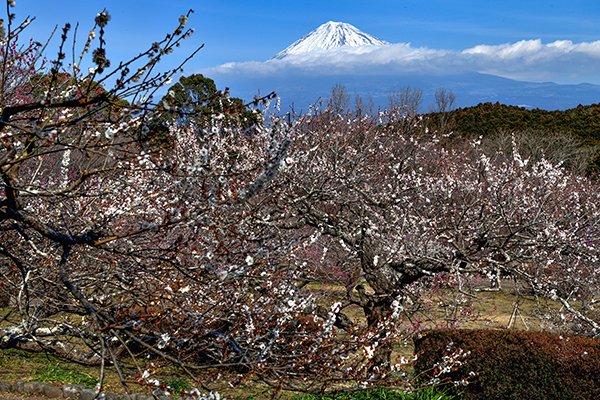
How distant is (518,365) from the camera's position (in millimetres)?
6746

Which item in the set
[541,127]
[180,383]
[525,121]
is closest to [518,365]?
[180,383]

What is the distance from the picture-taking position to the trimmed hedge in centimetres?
648

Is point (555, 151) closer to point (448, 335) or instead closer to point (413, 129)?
point (413, 129)

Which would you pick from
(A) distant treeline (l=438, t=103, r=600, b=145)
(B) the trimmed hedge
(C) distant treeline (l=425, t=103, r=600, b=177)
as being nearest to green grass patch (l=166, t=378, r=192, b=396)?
(B) the trimmed hedge

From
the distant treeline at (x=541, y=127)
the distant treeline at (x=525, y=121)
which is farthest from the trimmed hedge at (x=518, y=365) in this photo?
the distant treeline at (x=525, y=121)

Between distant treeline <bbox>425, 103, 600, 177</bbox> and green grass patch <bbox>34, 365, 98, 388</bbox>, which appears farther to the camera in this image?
distant treeline <bbox>425, 103, 600, 177</bbox>

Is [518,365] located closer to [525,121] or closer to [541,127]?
[541,127]

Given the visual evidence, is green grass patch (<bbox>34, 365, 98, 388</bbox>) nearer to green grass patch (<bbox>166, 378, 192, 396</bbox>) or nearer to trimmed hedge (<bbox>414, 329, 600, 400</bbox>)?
green grass patch (<bbox>166, 378, 192, 396</bbox>)

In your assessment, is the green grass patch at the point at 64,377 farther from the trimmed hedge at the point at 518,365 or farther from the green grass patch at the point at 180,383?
the trimmed hedge at the point at 518,365

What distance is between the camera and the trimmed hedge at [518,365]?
21.3ft

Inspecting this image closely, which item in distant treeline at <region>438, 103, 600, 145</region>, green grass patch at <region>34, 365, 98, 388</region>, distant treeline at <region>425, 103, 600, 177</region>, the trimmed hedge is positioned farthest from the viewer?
distant treeline at <region>438, 103, 600, 145</region>

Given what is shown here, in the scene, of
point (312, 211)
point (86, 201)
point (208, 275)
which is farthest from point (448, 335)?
point (86, 201)

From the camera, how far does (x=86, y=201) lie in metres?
7.18

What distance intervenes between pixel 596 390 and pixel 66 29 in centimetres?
655
